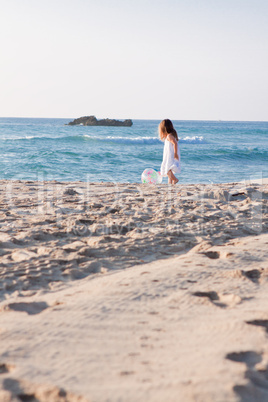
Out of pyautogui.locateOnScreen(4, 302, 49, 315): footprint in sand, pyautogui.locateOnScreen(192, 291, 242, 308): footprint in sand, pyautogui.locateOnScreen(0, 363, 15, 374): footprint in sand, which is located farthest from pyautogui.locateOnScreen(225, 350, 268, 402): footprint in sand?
pyautogui.locateOnScreen(4, 302, 49, 315): footprint in sand

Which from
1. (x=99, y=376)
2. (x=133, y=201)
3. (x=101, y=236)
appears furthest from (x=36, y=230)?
(x=99, y=376)

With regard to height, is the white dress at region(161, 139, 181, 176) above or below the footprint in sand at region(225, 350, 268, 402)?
above

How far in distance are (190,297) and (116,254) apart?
970 millimetres

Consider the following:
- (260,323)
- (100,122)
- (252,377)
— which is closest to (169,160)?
(260,323)

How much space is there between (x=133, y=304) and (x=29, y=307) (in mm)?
597

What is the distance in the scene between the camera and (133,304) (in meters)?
2.22

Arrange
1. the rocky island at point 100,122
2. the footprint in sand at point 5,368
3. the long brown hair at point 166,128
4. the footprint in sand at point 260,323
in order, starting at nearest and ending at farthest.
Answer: the footprint in sand at point 5,368 < the footprint in sand at point 260,323 < the long brown hair at point 166,128 < the rocky island at point 100,122

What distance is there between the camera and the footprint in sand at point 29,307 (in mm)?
2197

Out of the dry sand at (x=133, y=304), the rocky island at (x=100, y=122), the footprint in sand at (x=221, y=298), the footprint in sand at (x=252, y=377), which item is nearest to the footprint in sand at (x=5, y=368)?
the dry sand at (x=133, y=304)

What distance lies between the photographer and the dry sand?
1.52 metres

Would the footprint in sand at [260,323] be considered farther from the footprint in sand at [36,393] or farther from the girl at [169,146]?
the girl at [169,146]

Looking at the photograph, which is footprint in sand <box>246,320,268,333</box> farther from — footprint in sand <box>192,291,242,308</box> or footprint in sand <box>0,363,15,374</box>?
footprint in sand <box>0,363,15,374</box>

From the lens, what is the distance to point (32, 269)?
9.21ft

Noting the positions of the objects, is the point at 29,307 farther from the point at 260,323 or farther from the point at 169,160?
the point at 169,160
